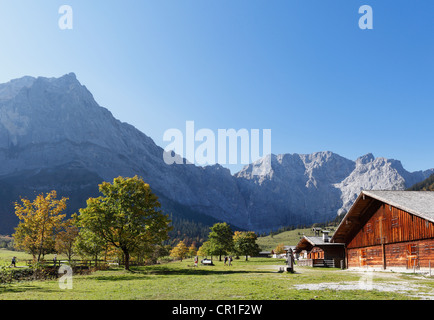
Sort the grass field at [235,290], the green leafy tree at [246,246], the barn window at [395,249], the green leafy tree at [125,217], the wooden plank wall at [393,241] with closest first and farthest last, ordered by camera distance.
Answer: the grass field at [235,290], the wooden plank wall at [393,241], the barn window at [395,249], the green leafy tree at [125,217], the green leafy tree at [246,246]

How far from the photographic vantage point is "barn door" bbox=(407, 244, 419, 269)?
33325 millimetres

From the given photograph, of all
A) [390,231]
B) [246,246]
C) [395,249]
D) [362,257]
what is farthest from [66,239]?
[246,246]

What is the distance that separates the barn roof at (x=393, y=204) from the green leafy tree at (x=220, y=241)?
5574 cm

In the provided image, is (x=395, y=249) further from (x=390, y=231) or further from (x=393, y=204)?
(x=393, y=204)

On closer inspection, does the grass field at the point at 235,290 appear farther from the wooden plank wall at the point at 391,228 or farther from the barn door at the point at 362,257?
the barn door at the point at 362,257

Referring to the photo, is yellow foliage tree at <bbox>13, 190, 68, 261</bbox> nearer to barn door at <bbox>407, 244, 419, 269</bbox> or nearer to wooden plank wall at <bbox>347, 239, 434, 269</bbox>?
wooden plank wall at <bbox>347, 239, 434, 269</bbox>

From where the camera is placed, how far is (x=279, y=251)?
Answer: 521ft

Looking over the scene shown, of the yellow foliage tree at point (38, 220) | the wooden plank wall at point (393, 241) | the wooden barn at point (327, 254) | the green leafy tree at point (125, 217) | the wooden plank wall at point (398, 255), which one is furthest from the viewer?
the wooden barn at point (327, 254)

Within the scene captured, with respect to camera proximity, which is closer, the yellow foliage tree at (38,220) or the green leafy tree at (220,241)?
the yellow foliage tree at (38,220)

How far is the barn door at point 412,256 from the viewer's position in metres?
33.3

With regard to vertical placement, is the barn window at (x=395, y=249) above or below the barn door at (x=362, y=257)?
above

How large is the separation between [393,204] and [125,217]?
1254 inches

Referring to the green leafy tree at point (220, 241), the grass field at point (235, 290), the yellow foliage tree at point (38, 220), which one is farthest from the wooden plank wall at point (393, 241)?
the green leafy tree at point (220, 241)
